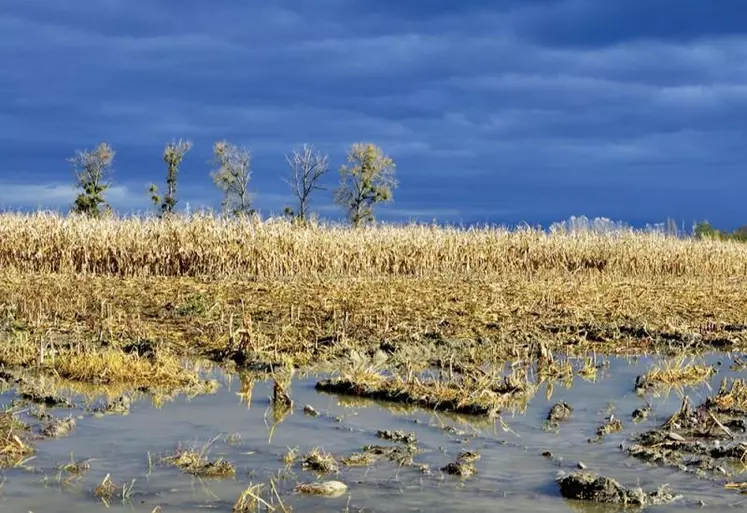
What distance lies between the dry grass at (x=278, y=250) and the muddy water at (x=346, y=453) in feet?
56.7

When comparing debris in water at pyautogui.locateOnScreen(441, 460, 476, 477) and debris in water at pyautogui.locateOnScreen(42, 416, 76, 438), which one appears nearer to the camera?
debris in water at pyautogui.locateOnScreen(441, 460, 476, 477)

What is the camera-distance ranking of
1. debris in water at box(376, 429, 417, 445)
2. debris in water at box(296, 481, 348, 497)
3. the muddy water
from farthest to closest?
debris in water at box(376, 429, 417, 445)
debris in water at box(296, 481, 348, 497)
the muddy water

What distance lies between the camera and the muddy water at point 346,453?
5656mm

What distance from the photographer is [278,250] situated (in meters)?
Result: 28.1

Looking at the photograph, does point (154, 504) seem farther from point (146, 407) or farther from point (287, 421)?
point (146, 407)

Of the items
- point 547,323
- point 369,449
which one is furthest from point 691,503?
point 547,323

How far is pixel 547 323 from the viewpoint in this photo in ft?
48.4

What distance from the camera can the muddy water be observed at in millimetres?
5656

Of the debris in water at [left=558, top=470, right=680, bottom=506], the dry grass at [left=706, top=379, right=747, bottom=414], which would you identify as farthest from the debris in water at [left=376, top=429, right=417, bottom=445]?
the dry grass at [left=706, top=379, right=747, bottom=414]

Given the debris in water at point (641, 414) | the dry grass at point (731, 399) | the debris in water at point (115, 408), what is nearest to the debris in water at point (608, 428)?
the debris in water at point (641, 414)

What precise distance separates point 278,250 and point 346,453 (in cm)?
2144

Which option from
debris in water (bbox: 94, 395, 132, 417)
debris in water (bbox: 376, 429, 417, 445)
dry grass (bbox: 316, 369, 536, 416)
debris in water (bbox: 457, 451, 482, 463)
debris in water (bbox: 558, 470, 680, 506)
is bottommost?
debris in water (bbox: 558, 470, 680, 506)

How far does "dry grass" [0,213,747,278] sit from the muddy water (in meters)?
17.3

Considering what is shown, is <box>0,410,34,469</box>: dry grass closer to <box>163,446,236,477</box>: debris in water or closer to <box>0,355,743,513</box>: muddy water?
<box>0,355,743,513</box>: muddy water
